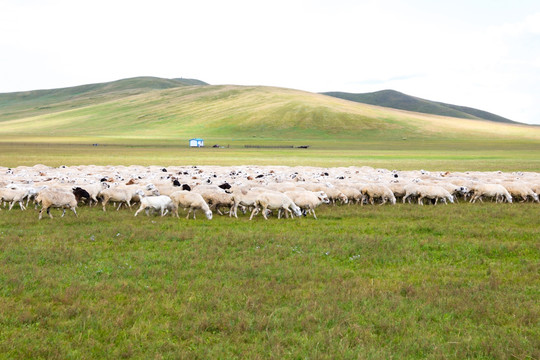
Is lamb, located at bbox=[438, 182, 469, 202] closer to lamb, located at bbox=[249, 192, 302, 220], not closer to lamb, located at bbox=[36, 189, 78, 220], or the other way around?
lamb, located at bbox=[249, 192, 302, 220]

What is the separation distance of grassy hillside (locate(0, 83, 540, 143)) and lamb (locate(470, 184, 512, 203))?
10221 cm

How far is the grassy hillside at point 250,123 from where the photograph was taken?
137 m

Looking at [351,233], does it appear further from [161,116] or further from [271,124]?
[161,116]

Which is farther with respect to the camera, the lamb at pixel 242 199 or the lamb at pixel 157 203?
the lamb at pixel 242 199

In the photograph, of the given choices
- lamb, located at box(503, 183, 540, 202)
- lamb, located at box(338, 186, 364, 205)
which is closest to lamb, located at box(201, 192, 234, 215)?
lamb, located at box(338, 186, 364, 205)

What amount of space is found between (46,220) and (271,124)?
444 ft

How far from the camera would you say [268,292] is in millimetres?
8531

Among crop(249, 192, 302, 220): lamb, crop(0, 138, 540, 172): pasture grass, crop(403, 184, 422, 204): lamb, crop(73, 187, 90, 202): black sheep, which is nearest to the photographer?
crop(249, 192, 302, 220): lamb

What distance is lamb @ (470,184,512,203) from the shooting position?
69.3ft

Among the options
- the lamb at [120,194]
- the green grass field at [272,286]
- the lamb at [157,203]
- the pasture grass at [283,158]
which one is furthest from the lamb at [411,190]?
the pasture grass at [283,158]

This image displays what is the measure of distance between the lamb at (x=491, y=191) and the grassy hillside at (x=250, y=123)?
102210mm

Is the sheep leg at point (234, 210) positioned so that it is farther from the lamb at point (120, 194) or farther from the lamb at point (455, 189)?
the lamb at point (455, 189)

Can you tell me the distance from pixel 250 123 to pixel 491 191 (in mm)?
131678

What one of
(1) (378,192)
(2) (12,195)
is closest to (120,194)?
(2) (12,195)
